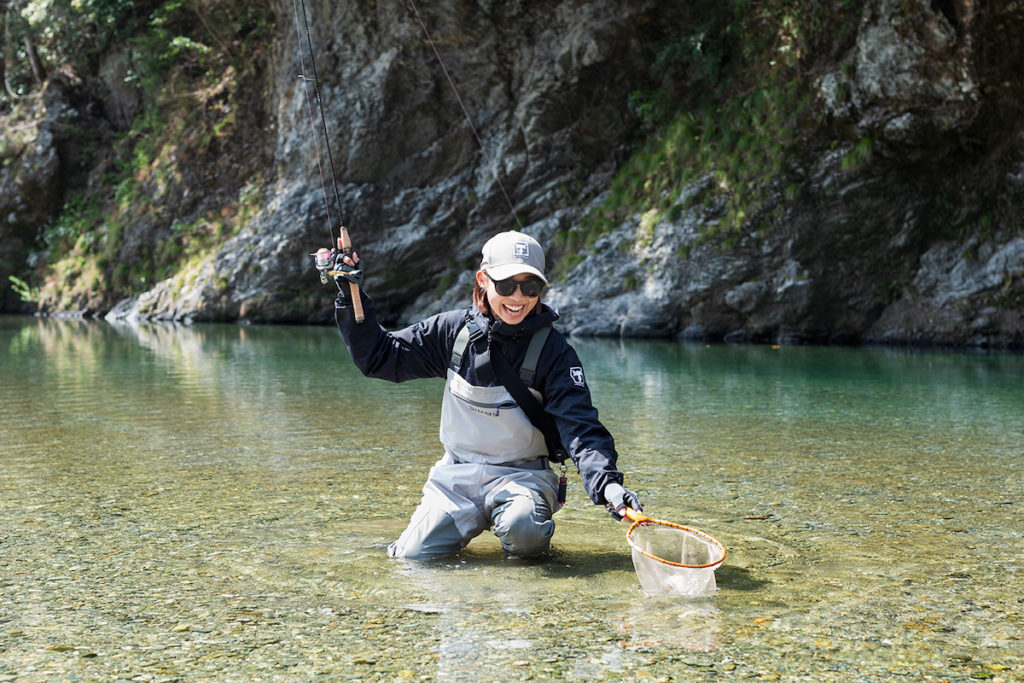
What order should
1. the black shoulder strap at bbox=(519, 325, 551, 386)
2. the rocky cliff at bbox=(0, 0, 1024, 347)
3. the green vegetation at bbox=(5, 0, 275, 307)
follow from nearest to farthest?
1. the black shoulder strap at bbox=(519, 325, 551, 386)
2. the rocky cliff at bbox=(0, 0, 1024, 347)
3. the green vegetation at bbox=(5, 0, 275, 307)

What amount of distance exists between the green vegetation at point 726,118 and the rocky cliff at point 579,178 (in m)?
0.07

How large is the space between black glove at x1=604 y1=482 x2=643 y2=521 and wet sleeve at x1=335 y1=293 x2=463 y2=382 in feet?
3.62

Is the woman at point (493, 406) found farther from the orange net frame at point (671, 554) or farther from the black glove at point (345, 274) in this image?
the orange net frame at point (671, 554)

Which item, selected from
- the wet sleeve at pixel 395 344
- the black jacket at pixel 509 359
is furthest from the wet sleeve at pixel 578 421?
the wet sleeve at pixel 395 344

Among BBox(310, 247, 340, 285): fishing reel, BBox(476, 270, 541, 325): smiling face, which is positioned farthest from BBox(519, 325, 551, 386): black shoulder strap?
BBox(310, 247, 340, 285): fishing reel

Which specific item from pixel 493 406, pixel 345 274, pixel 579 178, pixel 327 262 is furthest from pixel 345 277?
pixel 579 178

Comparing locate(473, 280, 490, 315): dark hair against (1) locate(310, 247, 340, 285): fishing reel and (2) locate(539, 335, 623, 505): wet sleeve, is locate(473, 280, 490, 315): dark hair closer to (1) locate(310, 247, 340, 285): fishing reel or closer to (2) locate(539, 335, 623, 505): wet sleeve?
(2) locate(539, 335, 623, 505): wet sleeve

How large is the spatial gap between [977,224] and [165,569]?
16967mm

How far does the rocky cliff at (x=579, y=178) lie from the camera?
1789 cm

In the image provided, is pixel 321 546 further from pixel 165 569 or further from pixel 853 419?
pixel 853 419

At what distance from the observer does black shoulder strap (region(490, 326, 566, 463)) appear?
15.2 ft

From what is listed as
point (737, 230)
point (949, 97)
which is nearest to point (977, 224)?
point (949, 97)

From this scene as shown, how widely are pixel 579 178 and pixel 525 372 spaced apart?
756 inches

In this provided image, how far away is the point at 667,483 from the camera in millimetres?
6254
